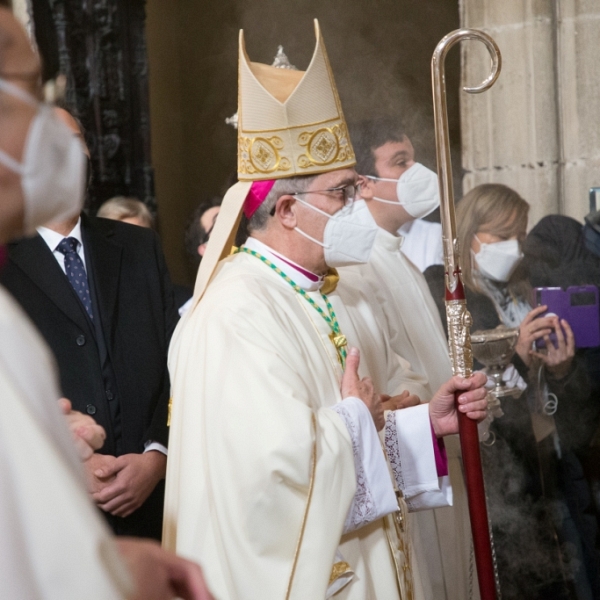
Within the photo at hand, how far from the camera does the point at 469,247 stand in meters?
4.41

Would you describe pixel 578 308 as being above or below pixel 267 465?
below

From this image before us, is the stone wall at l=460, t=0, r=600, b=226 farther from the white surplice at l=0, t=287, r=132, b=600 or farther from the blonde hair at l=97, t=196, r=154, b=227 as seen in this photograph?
the white surplice at l=0, t=287, r=132, b=600

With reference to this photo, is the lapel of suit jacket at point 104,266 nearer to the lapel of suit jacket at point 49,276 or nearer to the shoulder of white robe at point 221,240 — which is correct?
the lapel of suit jacket at point 49,276

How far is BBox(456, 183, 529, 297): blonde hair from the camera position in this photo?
445 centimetres

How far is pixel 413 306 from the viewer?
4047mm

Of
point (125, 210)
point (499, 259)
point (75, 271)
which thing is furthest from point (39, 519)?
point (125, 210)

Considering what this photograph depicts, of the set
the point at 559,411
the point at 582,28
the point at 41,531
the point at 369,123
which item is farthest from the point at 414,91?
the point at 41,531

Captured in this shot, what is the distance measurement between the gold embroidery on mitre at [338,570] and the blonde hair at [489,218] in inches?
83.0

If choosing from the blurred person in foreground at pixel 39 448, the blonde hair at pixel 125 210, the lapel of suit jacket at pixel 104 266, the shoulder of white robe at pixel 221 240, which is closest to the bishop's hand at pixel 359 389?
the shoulder of white robe at pixel 221 240

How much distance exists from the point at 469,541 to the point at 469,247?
4.40ft

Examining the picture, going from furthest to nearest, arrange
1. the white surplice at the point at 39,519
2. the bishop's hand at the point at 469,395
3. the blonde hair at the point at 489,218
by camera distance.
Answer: the blonde hair at the point at 489,218, the bishop's hand at the point at 469,395, the white surplice at the point at 39,519

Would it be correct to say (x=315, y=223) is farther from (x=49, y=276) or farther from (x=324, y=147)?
(x=49, y=276)

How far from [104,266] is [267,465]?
100 centimetres

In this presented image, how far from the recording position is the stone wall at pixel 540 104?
4801 mm
